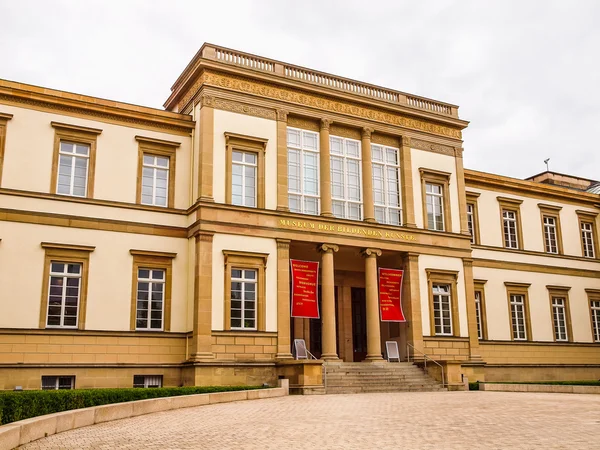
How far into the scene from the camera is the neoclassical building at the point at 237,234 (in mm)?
23562

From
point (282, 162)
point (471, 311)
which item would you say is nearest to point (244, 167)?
point (282, 162)

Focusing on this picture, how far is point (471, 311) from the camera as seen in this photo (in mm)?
30797

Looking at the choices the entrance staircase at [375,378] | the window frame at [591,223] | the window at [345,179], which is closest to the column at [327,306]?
the entrance staircase at [375,378]

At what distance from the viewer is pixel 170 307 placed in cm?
2514

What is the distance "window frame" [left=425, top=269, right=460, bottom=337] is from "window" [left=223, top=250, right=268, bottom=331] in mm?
8493

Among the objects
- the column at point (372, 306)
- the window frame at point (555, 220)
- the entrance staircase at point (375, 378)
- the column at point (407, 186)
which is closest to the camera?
the entrance staircase at point (375, 378)

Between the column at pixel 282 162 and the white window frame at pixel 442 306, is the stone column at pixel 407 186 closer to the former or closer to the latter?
the white window frame at pixel 442 306

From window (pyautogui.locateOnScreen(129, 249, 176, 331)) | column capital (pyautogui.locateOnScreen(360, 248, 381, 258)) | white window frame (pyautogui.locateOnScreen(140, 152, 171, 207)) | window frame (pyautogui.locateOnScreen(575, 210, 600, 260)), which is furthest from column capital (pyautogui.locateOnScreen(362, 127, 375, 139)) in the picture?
window frame (pyautogui.locateOnScreen(575, 210, 600, 260))

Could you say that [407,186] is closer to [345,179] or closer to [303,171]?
[345,179]

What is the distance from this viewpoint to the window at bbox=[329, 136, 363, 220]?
2892cm

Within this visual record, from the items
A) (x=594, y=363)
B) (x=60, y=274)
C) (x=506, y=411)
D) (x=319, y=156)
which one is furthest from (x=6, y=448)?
(x=594, y=363)

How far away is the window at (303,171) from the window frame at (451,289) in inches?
257

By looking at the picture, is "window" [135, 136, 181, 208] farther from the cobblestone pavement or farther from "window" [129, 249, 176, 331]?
the cobblestone pavement

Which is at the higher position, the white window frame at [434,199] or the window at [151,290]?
the white window frame at [434,199]
